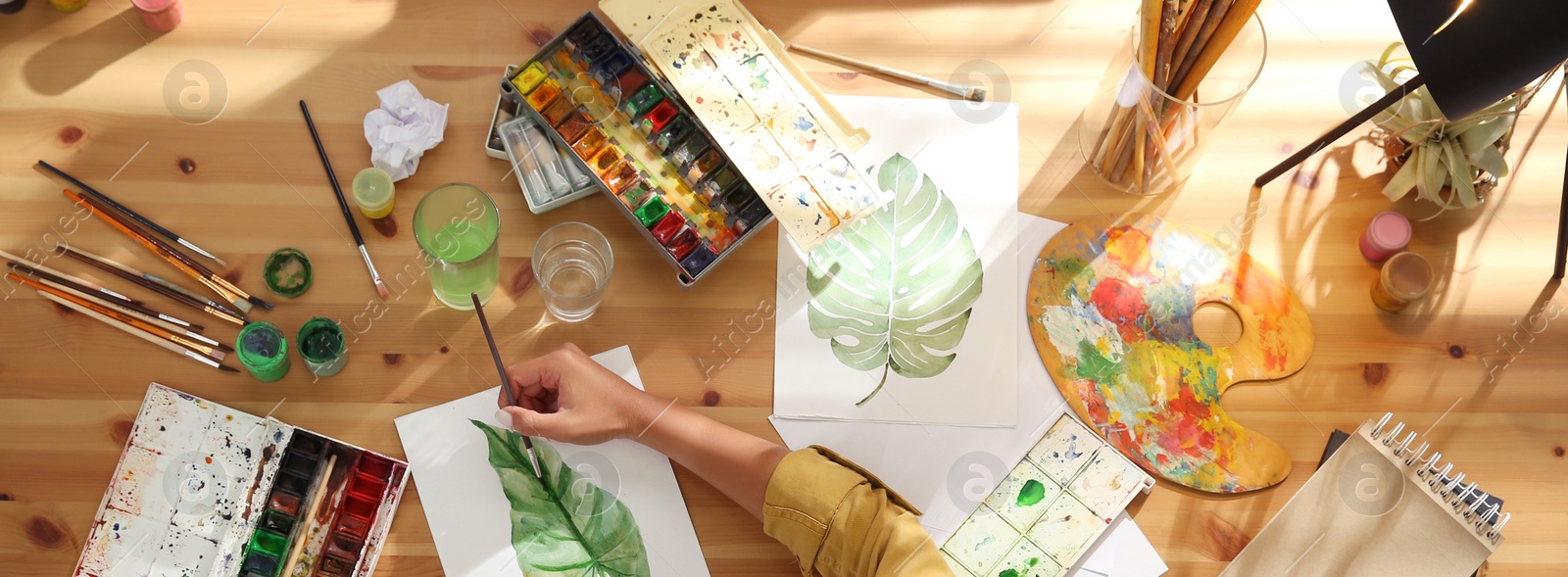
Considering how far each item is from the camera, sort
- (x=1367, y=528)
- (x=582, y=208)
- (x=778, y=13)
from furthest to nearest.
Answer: (x=778, y=13) → (x=582, y=208) → (x=1367, y=528)

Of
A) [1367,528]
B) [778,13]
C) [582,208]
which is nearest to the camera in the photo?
[1367,528]

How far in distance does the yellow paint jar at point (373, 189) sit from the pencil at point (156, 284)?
8.2 inches

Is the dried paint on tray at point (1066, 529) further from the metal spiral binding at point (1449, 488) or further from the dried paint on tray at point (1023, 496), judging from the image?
the metal spiral binding at point (1449, 488)

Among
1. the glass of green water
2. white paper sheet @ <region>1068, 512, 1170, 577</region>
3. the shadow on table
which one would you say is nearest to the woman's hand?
the glass of green water

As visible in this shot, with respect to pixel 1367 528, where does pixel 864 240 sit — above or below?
above

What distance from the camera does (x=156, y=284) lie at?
1.19 m

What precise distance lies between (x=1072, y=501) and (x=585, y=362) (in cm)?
65

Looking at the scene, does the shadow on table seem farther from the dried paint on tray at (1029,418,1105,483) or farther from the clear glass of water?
the dried paint on tray at (1029,418,1105,483)

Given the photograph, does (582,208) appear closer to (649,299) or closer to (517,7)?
(649,299)

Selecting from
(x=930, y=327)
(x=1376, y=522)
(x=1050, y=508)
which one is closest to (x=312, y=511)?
(x=930, y=327)

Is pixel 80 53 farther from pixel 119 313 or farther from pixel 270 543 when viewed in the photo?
pixel 270 543

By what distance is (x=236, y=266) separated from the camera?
1207 mm

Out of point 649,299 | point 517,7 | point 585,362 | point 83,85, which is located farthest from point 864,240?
point 83,85

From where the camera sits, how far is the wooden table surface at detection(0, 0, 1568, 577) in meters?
1.17
